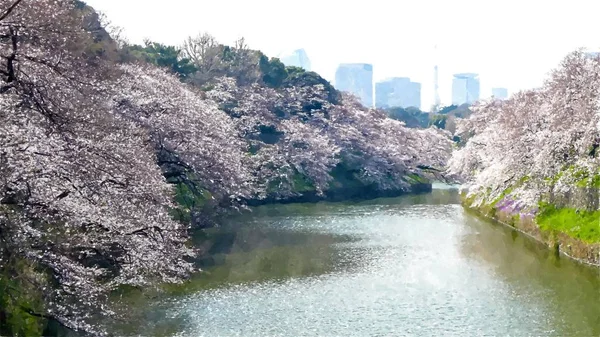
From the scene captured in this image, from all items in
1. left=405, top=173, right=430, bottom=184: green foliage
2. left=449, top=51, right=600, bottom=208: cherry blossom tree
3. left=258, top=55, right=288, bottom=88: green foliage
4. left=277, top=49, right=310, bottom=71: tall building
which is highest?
left=277, top=49, right=310, bottom=71: tall building

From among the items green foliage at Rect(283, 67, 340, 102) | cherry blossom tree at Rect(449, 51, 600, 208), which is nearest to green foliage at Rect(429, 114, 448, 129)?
green foliage at Rect(283, 67, 340, 102)

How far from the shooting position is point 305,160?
135 ft

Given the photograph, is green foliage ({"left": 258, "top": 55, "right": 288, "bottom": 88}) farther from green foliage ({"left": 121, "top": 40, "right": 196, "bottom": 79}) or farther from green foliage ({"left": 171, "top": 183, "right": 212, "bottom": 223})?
green foliage ({"left": 171, "top": 183, "right": 212, "bottom": 223})

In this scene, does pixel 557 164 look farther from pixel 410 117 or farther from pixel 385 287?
pixel 410 117

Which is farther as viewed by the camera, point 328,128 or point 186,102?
point 328,128

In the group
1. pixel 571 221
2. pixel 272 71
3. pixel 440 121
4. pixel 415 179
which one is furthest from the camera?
pixel 440 121

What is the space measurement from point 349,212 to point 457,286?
17.5 metres

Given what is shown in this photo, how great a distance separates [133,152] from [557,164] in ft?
53.8

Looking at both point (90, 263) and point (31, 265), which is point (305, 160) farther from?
point (31, 265)

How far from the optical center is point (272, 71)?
175ft

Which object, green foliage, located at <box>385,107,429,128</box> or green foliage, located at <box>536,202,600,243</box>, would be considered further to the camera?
green foliage, located at <box>385,107,429,128</box>

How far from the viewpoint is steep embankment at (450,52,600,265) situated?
21.5 metres

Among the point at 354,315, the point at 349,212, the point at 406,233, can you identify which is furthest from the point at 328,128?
the point at 354,315

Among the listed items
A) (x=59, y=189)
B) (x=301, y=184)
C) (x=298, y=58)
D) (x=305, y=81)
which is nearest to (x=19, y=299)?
(x=59, y=189)
